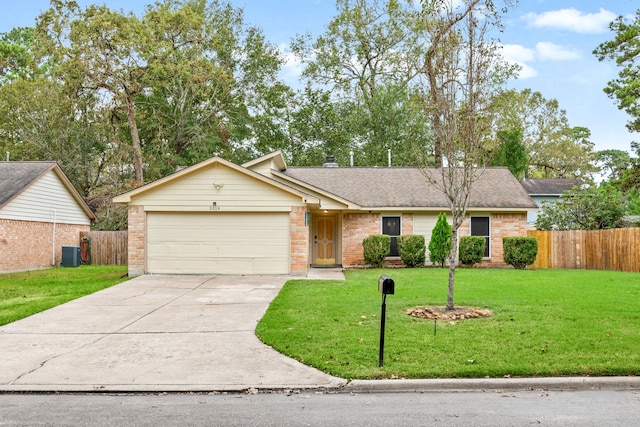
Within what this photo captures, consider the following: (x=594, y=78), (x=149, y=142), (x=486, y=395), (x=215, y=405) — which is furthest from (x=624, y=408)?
(x=149, y=142)

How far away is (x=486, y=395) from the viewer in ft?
18.7

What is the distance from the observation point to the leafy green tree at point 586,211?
2339cm

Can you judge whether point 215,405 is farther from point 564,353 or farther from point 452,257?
point 452,257

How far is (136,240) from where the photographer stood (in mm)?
16594

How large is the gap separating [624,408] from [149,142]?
33828mm

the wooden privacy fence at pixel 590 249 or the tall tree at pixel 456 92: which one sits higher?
the tall tree at pixel 456 92

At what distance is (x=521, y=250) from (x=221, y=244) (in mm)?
10856

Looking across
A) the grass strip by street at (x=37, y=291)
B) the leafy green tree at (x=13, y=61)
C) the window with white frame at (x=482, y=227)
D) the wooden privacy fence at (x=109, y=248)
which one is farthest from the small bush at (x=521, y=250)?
the leafy green tree at (x=13, y=61)

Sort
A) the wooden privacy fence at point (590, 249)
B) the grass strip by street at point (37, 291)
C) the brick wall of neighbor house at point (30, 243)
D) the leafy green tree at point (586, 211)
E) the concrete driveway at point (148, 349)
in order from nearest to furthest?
the concrete driveway at point (148, 349)
the grass strip by street at point (37, 291)
the wooden privacy fence at point (590, 249)
the brick wall of neighbor house at point (30, 243)
the leafy green tree at point (586, 211)

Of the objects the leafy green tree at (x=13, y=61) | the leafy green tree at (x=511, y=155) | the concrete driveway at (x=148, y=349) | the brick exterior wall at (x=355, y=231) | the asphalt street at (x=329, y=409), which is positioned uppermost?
the leafy green tree at (x=13, y=61)

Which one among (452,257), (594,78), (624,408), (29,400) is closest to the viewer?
(624,408)

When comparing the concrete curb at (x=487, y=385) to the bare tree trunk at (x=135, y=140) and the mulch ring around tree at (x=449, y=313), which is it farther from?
the bare tree trunk at (x=135, y=140)

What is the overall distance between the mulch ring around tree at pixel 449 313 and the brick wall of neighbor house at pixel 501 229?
1161cm

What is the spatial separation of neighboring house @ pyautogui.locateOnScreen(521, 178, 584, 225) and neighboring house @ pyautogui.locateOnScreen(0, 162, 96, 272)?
1187 inches
